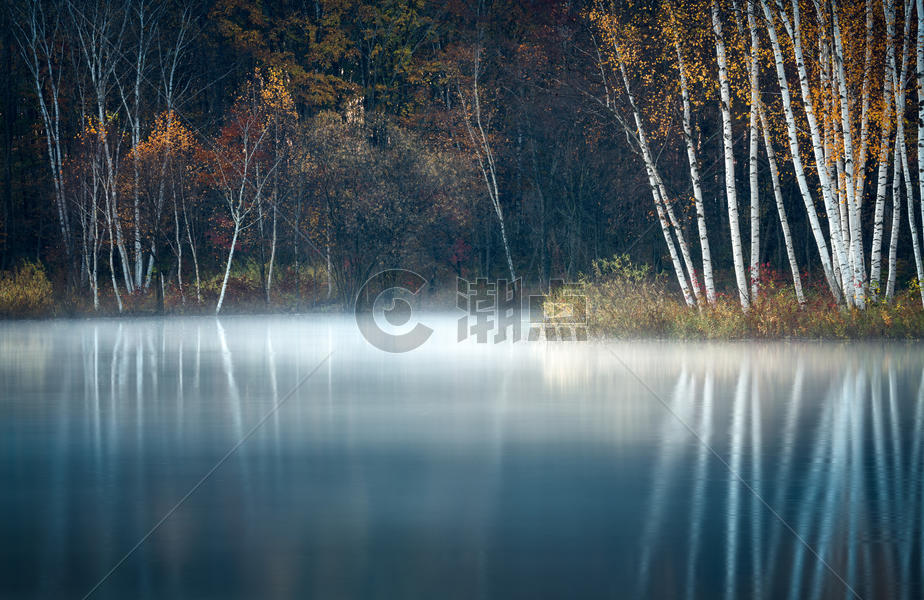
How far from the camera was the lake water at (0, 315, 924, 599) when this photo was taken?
267 inches

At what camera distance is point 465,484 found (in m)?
9.78

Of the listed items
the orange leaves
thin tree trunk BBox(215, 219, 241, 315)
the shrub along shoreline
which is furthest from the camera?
the orange leaves

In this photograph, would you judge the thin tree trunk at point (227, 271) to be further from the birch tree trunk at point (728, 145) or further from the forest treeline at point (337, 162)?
the birch tree trunk at point (728, 145)

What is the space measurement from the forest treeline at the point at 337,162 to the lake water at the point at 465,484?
82.5 feet

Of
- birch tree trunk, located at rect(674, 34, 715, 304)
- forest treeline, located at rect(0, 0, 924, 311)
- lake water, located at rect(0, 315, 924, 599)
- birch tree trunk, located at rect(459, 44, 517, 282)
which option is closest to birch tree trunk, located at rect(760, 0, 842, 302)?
birch tree trunk, located at rect(674, 34, 715, 304)

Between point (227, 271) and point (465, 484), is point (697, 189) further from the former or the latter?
point (227, 271)

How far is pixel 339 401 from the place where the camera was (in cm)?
1628

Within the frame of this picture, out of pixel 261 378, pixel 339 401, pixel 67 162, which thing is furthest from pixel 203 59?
pixel 339 401

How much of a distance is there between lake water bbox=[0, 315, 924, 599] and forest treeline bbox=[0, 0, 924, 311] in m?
25.1

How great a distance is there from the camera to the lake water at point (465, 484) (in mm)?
6773

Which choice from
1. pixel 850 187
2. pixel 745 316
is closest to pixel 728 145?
pixel 850 187

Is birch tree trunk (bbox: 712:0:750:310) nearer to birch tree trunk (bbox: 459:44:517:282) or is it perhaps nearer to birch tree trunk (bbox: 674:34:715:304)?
birch tree trunk (bbox: 674:34:715:304)

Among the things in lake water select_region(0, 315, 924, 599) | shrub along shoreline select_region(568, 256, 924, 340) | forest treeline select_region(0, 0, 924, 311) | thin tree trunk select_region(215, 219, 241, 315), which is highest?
forest treeline select_region(0, 0, 924, 311)

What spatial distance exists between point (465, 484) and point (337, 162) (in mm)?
41095
